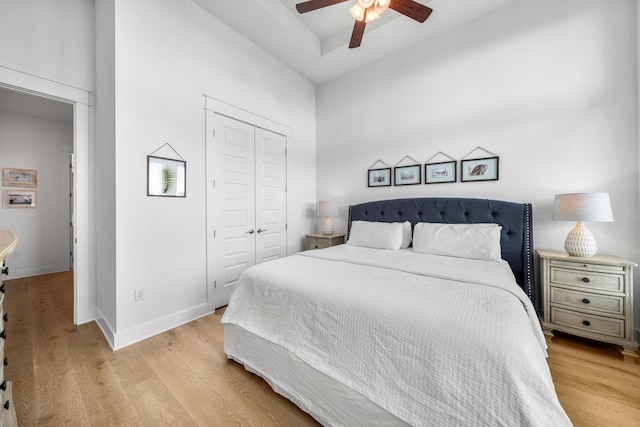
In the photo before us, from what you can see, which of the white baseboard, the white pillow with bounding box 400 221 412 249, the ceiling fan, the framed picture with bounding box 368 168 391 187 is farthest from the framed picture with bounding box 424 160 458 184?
the white baseboard

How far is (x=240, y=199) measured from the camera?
10.1ft

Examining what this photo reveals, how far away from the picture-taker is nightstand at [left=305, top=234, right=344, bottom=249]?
3.60 m

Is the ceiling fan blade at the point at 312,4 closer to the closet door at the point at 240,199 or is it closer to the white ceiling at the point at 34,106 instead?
the closet door at the point at 240,199

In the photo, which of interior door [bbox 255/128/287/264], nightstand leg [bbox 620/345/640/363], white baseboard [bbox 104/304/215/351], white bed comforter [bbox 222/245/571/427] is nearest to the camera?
white bed comforter [bbox 222/245/571/427]

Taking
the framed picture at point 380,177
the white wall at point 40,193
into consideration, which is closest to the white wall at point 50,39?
the white wall at point 40,193

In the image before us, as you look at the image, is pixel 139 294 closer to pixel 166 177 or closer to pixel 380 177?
pixel 166 177

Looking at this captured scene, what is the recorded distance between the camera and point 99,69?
95.6 inches

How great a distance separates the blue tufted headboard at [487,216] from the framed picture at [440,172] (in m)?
0.25

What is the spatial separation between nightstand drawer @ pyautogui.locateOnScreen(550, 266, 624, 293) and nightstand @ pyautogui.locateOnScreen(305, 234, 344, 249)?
2.34 m

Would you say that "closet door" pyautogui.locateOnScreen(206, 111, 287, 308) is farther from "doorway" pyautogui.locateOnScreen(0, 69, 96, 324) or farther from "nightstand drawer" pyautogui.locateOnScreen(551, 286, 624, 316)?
"nightstand drawer" pyautogui.locateOnScreen(551, 286, 624, 316)

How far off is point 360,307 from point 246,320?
89 centimetres

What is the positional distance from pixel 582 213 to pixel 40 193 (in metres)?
7.10

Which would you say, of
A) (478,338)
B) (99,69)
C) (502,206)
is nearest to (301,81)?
(99,69)

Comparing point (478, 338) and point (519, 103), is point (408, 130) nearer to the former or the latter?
point (519, 103)
